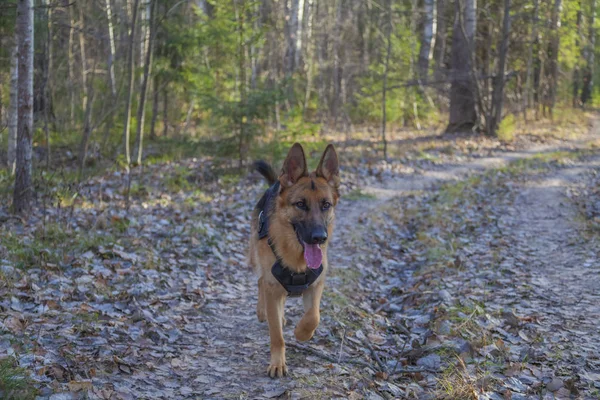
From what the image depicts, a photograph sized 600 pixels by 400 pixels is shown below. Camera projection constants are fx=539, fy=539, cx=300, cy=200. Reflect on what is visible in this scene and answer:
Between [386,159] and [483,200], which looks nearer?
[483,200]

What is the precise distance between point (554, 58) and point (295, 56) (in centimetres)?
1541

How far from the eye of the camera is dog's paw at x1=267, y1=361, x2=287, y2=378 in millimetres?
4773

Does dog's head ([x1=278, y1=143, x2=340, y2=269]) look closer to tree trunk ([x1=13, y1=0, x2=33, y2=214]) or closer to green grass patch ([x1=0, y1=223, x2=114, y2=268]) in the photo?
green grass patch ([x1=0, y1=223, x2=114, y2=268])

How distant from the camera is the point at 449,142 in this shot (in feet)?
71.6

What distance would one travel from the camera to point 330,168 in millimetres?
5707

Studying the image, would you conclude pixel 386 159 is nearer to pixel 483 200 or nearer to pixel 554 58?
pixel 483 200

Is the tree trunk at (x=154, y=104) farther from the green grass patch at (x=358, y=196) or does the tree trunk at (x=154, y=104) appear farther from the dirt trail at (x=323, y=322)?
the dirt trail at (x=323, y=322)

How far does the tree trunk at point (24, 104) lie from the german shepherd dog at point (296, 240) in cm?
464

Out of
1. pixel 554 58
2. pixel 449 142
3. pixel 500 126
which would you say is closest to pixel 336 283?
pixel 449 142

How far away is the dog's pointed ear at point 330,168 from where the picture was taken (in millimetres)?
5621

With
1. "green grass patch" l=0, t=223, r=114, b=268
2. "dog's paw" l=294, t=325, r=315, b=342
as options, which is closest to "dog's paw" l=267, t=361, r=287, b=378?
"dog's paw" l=294, t=325, r=315, b=342

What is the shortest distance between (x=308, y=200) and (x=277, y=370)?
160 centimetres

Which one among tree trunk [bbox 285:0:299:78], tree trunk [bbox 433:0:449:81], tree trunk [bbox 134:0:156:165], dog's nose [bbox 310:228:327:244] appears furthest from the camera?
tree trunk [bbox 433:0:449:81]

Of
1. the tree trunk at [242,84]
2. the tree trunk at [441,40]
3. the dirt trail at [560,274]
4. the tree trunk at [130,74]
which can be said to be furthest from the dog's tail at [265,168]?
the tree trunk at [441,40]
